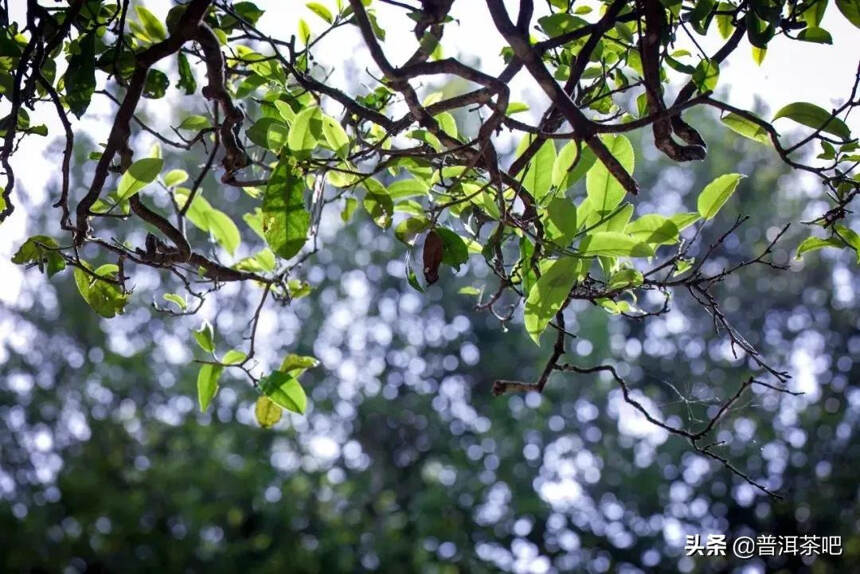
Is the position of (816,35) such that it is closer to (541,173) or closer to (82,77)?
(541,173)

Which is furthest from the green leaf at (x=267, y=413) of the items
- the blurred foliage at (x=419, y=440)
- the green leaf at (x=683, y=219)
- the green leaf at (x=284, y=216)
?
the blurred foliage at (x=419, y=440)

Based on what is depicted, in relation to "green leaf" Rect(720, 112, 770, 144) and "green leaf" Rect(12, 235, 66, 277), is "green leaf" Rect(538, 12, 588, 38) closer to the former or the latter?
"green leaf" Rect(720, 112, 770, 144)

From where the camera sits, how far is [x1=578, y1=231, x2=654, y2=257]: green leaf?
0.52 metres

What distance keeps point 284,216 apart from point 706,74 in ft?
0.90

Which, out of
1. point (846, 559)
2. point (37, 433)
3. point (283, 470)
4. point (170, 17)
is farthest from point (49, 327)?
point (170, 17)

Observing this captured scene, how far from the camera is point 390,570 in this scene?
4.80 meters

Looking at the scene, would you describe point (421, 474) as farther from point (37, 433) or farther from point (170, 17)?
point (170, 17)

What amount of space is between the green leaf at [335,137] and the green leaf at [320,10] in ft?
0.50

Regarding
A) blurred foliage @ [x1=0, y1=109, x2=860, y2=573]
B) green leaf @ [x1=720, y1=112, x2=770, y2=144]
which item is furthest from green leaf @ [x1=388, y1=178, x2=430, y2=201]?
blurred foliage @ [x1=0, y1=109, x2=860, y2=573]

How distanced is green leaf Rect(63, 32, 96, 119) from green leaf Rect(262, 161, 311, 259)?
14 centimetres

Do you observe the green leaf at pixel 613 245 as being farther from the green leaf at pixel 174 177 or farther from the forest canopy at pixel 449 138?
the green leaf at pixel 174 177

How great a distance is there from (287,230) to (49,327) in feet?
18.3

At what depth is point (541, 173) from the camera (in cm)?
62

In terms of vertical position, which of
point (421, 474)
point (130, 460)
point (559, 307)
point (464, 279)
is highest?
point (464, 279)
